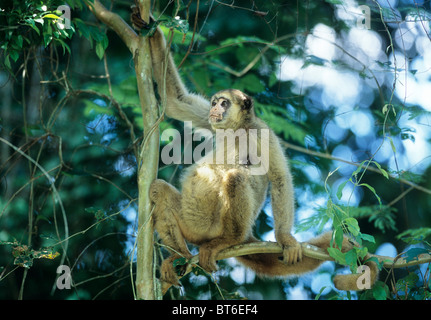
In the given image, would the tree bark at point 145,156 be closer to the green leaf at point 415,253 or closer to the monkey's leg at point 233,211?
the monkey's leg at point 233,211

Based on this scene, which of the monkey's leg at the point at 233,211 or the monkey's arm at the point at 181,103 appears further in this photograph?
the monkey's arm at the point at 181,103

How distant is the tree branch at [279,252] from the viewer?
5098mm

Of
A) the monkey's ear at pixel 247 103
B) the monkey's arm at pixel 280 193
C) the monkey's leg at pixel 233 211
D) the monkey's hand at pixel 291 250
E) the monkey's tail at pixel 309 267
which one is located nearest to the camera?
the monkey's tail at pixel 309 267

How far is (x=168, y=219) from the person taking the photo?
639cm

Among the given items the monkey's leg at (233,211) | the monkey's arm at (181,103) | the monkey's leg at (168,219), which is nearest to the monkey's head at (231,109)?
the monkey's arm at (181,103)

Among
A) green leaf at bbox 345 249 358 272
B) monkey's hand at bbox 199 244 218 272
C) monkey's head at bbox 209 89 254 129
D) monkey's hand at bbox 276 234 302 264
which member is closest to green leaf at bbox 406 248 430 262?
green leaf at bbox 345 249 358 272

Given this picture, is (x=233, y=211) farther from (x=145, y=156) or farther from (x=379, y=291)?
(x=379, y=291)

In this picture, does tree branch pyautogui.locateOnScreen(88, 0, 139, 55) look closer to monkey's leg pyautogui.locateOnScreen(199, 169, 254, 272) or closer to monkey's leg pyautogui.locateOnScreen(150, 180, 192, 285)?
monkey's leg pyautogui.locateOnScreen(150, 180, 192, 285)

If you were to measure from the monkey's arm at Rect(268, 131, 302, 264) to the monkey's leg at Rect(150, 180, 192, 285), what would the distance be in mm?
1268

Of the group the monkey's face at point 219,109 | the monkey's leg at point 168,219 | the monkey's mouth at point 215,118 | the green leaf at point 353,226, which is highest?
the monkey's face at point 219,109

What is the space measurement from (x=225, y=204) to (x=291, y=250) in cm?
102

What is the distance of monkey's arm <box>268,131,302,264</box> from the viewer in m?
6.34

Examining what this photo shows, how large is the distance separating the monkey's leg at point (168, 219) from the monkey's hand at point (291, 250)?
1.25 meters
